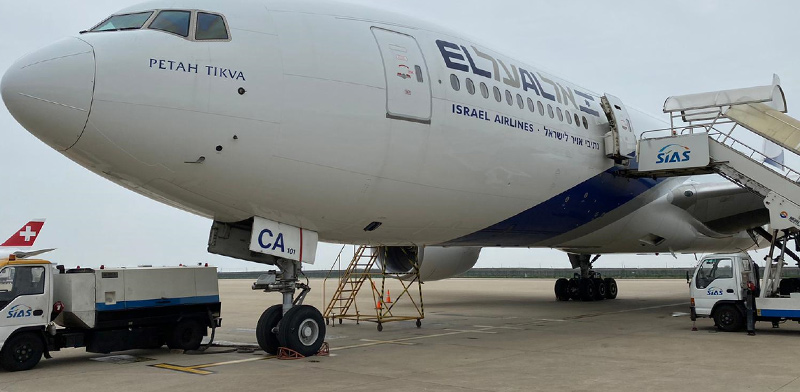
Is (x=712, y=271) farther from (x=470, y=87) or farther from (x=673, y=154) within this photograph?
(x=470, y=87)

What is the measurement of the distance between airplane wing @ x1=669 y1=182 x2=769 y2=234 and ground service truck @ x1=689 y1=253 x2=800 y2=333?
3030 mm

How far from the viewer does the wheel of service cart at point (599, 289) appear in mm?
19766

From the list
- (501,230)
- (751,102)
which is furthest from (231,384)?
(751,102)

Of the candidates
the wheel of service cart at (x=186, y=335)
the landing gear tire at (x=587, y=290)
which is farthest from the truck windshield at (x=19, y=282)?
the landing gear tire at (x=587, y=290)

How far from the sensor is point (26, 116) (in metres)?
6.43

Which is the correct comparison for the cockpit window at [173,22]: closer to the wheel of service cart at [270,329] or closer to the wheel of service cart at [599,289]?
the wheel of service cart at [270,329]

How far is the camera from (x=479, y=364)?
788 centimetres

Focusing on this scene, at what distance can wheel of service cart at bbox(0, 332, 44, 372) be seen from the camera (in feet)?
25.7

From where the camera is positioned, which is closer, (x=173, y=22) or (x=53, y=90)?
(x=53, y=90)

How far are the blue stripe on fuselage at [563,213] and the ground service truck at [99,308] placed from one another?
3875 mm

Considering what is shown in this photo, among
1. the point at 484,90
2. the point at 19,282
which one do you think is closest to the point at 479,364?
the point at 484,90

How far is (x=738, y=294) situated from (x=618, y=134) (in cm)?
337

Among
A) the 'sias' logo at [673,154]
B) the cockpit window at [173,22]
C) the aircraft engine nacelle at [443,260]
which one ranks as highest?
the cockpit window at [173,22]

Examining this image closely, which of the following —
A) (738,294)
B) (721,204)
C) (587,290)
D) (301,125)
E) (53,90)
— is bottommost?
(587,290)
